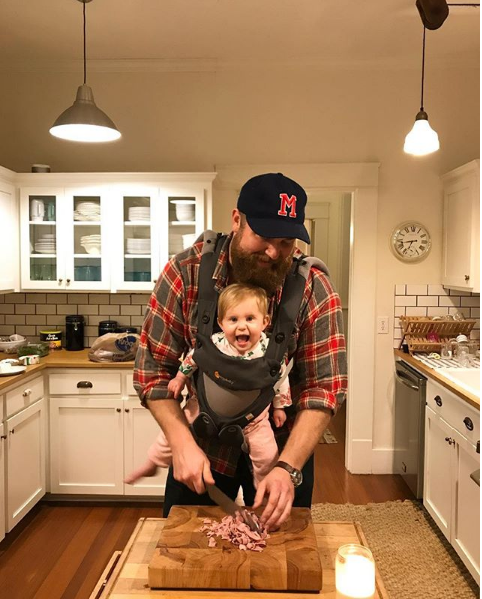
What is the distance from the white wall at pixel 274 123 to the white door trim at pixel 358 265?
2.9 inches

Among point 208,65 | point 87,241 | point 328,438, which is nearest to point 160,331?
point 87,241

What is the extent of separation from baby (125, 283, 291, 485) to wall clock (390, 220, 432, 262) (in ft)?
8.84

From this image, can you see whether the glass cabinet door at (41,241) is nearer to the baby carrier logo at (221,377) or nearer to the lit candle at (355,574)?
the baby carrier logo at (221,377)

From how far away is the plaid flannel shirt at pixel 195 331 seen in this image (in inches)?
59.7

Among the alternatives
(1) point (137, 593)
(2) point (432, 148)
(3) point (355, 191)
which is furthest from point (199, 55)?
(1) point (137, 593)

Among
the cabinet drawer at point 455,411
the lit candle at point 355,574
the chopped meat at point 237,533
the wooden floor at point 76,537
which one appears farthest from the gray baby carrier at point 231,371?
the wooden floor at point 76,537

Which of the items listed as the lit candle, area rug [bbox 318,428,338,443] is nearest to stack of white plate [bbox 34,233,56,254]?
area rug [bbox 318,428,338,443]

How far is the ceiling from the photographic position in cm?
309

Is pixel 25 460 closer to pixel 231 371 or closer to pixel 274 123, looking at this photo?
pixel 231 371

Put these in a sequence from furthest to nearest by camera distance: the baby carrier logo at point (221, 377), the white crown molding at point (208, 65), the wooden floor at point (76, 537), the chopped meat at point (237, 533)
→ the white crown molding at point (208, 65) < the wooden floor at point (76, 537) < the baby carrier logo at point (221, 377) < the chopped meat at point (237, 533)

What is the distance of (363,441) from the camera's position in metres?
4.07

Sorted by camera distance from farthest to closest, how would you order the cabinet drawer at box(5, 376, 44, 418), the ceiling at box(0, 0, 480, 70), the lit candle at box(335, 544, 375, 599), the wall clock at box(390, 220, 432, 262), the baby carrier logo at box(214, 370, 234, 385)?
the wall clock at box(390, 220, 432, 262), the ceiling at box(0, 0, 480, 70), the cabinet drawer at box(5, 376, 44, 418), the baby carrier logo at box(214, 370, 234, 385), the lit candle at box(335, 544, 375, 599)

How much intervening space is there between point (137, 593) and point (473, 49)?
394 cm

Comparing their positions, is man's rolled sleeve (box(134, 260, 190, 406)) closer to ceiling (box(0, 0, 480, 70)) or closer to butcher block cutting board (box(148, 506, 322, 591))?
butcher block cutting board (box(148, 506, 322, 591))
